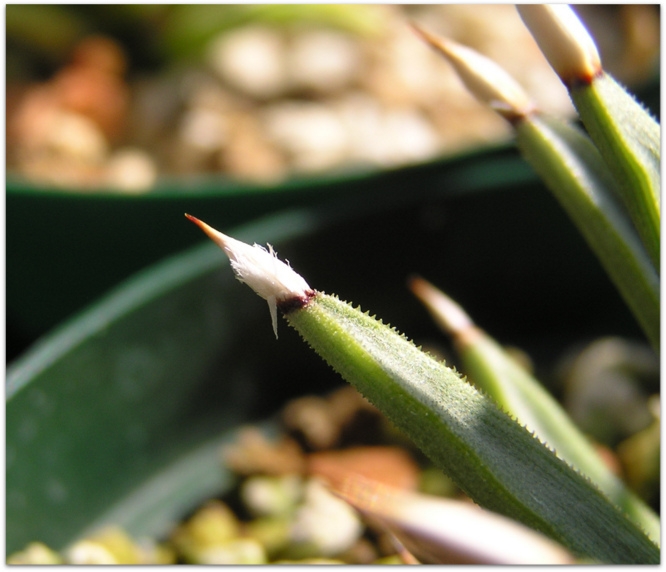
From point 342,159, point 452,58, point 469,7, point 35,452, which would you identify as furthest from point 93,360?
point 469,7

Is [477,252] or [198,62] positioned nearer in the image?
[477,252]

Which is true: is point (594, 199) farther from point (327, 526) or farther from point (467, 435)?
point (327, 526)

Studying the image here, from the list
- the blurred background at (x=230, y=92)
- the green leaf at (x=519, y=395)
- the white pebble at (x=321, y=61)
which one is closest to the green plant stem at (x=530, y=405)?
the green leaf at (x=519, y=395)

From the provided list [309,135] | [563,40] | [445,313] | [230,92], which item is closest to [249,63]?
[230,92]

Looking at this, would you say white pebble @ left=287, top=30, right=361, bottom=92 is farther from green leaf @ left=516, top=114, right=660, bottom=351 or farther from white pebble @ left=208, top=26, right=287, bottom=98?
green leaf @ left=516, top=114, right=660, bottom=351

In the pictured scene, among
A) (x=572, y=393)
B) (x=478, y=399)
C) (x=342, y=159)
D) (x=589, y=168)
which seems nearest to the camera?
(x=478, y=399)

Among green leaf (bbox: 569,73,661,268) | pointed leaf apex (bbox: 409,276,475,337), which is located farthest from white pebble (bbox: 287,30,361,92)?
green leaf (bbox: 569,73,661,268)

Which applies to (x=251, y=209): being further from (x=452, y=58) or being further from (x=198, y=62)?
(x=198, y=62)
